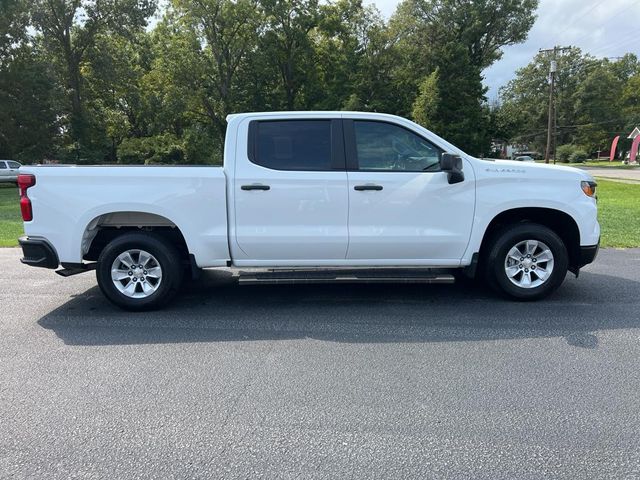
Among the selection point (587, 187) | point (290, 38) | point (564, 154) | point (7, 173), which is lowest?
point (7, 173)

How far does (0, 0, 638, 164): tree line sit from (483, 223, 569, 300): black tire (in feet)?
95.8

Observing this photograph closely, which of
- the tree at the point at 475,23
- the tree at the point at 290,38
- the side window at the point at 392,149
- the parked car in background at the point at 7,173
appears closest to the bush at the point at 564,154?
the tree at the point at 475,23

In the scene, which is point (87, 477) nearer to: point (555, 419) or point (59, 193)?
point (555, 419)

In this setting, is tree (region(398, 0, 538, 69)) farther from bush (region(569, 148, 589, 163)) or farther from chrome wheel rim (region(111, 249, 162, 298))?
chrome wheel rim (region(111, 249, 162, 298))

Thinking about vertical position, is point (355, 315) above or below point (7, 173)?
below

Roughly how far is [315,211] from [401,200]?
0.93 meters

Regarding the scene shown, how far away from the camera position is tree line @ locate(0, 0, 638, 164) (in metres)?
35.0

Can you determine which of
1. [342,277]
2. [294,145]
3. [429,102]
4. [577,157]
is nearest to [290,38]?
[429,102]

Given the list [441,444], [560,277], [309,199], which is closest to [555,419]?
[441,444]

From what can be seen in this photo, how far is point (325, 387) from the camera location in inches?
145

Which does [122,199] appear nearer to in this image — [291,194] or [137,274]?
[137,274]

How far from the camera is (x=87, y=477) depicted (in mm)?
2670

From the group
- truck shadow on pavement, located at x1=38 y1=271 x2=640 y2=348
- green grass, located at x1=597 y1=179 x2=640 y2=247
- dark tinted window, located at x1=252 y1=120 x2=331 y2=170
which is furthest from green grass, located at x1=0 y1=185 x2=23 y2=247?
green grass, located at x1=597 y1=179 x2=640 y2=247

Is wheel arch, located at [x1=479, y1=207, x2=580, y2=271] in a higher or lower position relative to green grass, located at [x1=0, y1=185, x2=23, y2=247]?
higher
